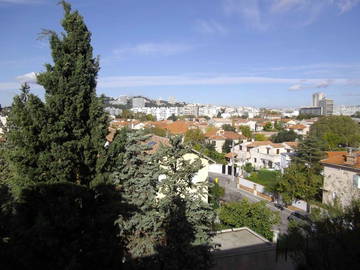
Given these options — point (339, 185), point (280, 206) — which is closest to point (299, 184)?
point (339, 185)

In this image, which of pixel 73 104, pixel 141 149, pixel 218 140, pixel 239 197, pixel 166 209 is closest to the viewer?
pixel 73 104

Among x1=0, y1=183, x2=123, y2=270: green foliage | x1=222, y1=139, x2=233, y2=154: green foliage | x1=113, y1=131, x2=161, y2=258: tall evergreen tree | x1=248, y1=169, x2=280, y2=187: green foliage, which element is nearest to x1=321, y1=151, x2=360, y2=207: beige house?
x1=248, y1=169, x2=280, y2=187: green foliage

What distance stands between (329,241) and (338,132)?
1992 inches

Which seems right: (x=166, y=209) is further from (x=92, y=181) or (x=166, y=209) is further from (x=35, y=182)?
(x=35, y=182)

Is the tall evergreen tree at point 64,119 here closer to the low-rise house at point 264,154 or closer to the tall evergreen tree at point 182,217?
the tall evergreen tree at point 182,217

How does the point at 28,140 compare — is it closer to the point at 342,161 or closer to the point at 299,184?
the point at 299,184

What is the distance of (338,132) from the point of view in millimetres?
52062

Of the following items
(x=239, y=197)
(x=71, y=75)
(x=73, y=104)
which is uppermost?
(x=71, y=75)

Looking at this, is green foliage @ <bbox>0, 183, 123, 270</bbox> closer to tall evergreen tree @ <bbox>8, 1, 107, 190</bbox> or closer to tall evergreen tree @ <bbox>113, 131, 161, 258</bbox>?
tall evergreen tree @ <bbox>8, 1, 107, 190</bbox>

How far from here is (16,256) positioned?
19.7ft

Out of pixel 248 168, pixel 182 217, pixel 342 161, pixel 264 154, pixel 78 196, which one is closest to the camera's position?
pixel 78 196

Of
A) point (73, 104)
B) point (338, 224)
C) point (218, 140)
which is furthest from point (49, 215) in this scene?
point (218, 140)

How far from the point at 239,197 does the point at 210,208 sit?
21.5 m

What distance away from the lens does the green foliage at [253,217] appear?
16328 mm
